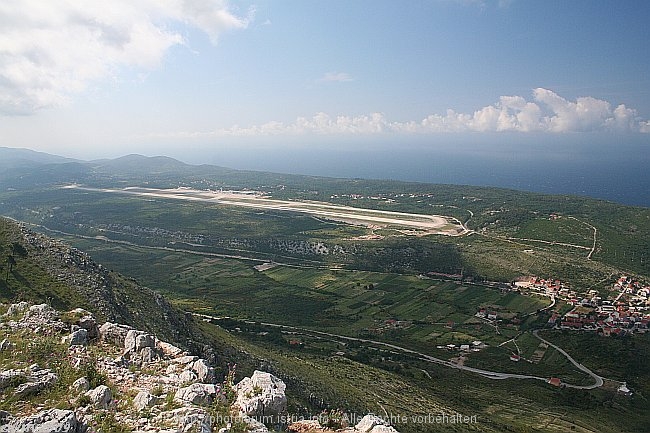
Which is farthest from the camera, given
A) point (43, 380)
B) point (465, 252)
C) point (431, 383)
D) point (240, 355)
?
point (465, 252)

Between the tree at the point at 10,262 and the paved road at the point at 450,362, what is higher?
the tree at the point at 10,262

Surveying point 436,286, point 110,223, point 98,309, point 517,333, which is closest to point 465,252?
point 436,286

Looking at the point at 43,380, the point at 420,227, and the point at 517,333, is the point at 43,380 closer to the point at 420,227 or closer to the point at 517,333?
the point at 517,333

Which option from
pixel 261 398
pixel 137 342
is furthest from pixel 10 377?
pixel 261 398

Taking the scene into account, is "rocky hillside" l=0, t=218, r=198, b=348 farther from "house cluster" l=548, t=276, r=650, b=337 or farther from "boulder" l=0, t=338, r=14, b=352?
"house cluster" l=548, t=276, r=650, b=337

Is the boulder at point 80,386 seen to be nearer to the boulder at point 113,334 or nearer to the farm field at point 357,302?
the boulder at point 113,334

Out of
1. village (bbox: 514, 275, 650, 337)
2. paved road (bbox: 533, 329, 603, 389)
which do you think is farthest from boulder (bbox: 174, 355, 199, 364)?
village (bbox: 514, 275, 650, 337)

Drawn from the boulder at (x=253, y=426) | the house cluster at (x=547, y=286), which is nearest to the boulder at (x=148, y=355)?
the boulder at (x=253, y=426)
